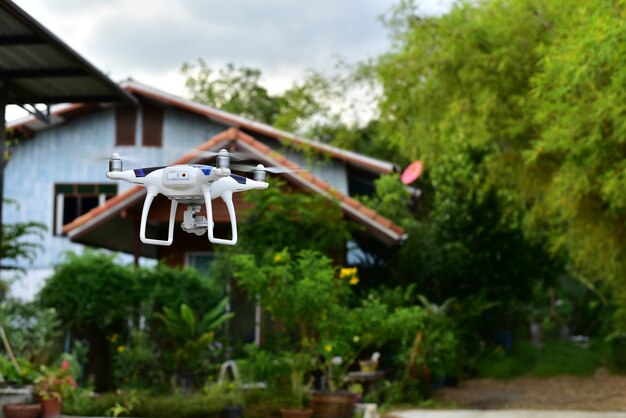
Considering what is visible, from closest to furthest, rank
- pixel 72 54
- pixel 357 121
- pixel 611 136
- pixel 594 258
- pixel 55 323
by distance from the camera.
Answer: pixel 72 54 < pixel 611 136 < pixel 55 323 < pixel 594 258 < pixel 357 121

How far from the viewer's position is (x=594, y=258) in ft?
58.5

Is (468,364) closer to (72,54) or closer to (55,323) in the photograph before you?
(55,323)

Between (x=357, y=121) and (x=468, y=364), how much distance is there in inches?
268

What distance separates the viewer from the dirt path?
1809cm

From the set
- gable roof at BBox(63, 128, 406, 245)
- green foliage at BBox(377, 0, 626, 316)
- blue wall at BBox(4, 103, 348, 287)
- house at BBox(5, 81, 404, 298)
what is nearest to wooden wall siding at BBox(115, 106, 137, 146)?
house at BBox(5, 81, 404, 298)

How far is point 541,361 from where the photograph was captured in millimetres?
27141

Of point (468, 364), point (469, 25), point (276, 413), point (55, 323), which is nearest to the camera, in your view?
point (276, 413)

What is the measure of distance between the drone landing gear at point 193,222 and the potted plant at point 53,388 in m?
12.1

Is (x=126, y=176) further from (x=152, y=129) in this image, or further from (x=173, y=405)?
(x=152, y=129)

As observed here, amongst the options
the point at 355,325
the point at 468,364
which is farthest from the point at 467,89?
the point at 468,364

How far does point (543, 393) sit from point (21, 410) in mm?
11643

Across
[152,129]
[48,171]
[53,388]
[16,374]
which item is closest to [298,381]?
[53,388]

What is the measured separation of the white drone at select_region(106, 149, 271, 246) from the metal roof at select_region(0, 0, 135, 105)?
180cm

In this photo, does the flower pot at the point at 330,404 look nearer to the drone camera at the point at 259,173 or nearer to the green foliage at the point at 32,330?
the green foliage at the point at 32,330
